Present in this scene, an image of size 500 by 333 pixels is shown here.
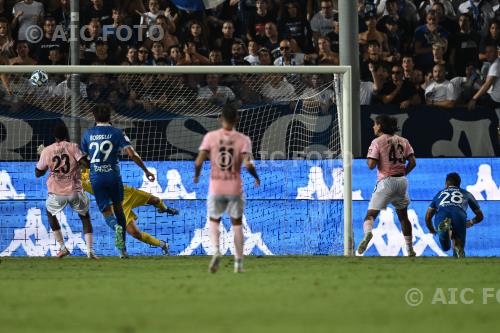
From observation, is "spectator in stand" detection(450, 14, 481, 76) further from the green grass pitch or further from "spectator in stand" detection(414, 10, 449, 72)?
the green grass pitch

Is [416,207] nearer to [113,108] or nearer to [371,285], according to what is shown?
[113,108]

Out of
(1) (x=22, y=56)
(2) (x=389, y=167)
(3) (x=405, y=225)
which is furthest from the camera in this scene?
(1) (x=22, y=56)

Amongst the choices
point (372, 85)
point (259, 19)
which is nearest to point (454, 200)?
point (372, 85)

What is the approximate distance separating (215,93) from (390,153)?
12.2ft

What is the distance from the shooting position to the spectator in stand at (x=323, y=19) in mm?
22391

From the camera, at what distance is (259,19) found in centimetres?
2241

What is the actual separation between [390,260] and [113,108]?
586 centimetres

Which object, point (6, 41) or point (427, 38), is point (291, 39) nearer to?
point (427, 38)

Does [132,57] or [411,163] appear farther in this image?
[132,57]

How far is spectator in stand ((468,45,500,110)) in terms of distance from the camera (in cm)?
2025

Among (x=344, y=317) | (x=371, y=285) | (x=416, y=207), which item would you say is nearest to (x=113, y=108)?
(x=416, y=207)

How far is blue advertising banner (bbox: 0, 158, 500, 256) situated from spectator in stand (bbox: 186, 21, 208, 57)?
3.73 m

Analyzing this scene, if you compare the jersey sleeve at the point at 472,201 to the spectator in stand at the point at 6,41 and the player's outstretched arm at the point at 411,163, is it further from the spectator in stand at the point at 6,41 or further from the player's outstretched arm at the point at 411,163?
the spectator in stand at the point at 6,41

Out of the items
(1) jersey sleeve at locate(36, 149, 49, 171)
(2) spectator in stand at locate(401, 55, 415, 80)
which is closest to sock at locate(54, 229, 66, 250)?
(1) jersey sleeve at locate(36, 149, 49, 171)
